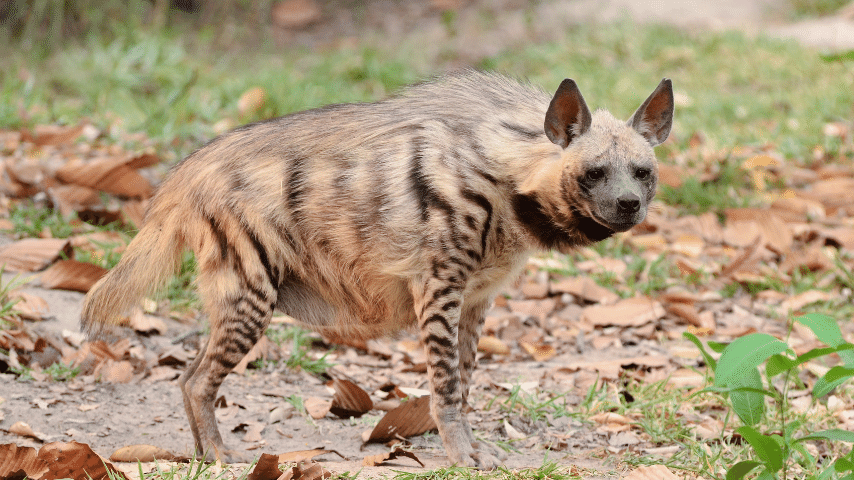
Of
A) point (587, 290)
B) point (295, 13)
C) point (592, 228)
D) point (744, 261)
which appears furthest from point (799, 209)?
point (295, 13)

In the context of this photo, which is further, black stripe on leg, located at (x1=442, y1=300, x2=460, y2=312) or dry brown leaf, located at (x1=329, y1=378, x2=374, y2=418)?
dry brown leaf, located at (x1=329, y1=378, x2=374, y2=418)

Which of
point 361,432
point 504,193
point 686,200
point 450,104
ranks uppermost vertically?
point 450,104

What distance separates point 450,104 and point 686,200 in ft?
10.1

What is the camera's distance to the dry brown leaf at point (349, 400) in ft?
12.7

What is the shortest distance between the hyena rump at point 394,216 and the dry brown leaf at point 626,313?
1410 mm

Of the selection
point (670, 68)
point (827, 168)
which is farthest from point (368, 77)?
point (827, 168)

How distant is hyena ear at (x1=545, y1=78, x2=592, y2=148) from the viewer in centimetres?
320

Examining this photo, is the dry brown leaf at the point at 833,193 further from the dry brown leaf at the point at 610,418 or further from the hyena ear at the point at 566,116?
the hyena ear at the point at 566,116

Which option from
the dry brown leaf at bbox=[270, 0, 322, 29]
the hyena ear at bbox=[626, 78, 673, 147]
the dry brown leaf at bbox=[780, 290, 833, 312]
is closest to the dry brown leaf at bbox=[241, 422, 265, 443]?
the hyena ear at bbox=[626, 78, 673, 147]

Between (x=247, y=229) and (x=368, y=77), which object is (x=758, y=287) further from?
(x=368, y=77)

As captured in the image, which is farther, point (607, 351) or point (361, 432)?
point (607, 351)

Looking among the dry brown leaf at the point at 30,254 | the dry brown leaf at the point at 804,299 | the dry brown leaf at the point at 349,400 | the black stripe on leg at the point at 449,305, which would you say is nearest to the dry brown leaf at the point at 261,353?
the dry brown leaf at the point at 349,400

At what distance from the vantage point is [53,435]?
342 centimetres

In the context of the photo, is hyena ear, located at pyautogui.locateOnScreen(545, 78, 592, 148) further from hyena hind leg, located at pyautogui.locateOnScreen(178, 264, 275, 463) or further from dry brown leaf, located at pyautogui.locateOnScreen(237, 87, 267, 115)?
dry brown leaf, located at pyautogui.locateOnScreen(237, 87, 267, 115)
